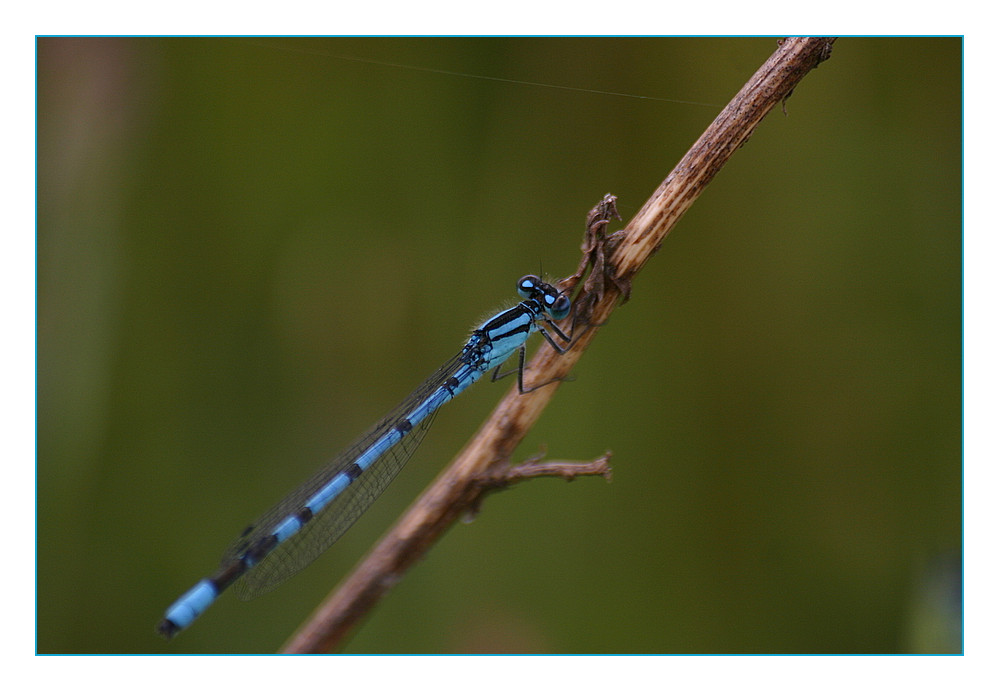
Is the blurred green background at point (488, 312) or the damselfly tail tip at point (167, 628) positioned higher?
the blurred green background at point (488, 312)

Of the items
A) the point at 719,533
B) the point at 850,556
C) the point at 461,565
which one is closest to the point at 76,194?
the point at 461,565

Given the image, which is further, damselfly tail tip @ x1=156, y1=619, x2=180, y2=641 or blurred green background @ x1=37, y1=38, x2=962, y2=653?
blurred green background @ x1=37, y1=38, x2=962, y2=653

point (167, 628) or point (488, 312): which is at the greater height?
point (488, 312)

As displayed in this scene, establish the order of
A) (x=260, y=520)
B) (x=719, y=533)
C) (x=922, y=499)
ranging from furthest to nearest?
(x=260, y=520) < (x=719, y=533) < (x=922, y=499)

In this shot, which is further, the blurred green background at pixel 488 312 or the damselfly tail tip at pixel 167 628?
the blurred green background at pixel 488 312

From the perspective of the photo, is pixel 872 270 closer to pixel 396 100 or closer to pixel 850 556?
pixel 850 556

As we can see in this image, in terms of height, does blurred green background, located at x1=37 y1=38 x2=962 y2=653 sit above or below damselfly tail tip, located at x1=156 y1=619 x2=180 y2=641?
above

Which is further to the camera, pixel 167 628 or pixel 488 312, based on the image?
pixel 488 312

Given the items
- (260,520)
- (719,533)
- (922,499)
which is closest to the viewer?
(922,499)
